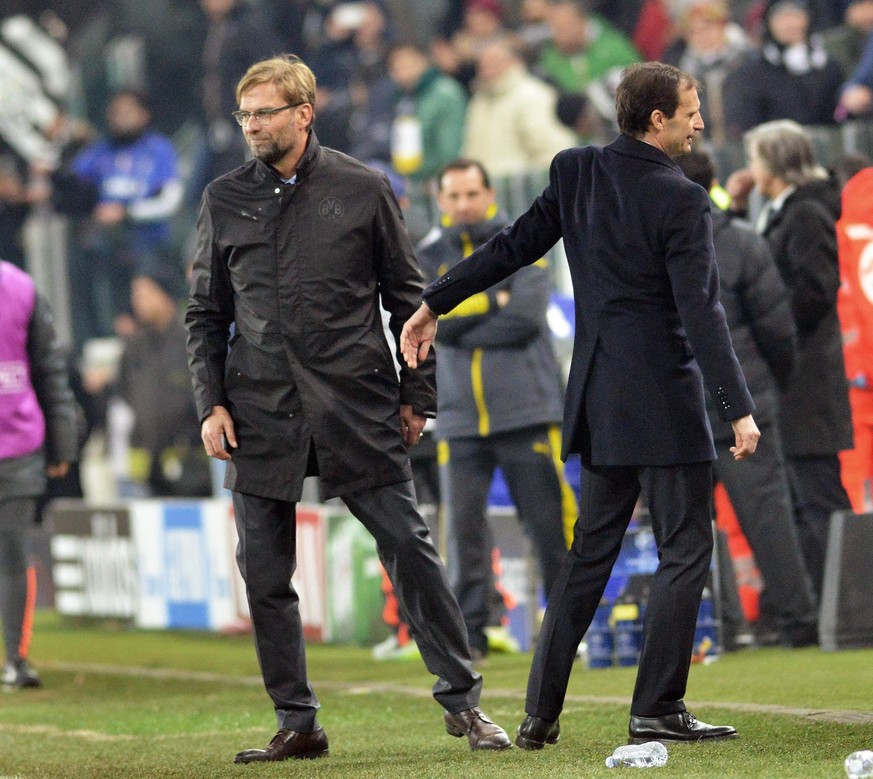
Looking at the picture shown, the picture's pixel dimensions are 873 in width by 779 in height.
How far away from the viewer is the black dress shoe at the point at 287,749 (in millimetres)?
6023

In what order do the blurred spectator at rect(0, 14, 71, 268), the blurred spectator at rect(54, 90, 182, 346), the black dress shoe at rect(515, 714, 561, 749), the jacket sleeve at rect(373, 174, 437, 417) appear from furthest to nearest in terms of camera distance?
the blurred spectator at rect(0, 14, 71, 268) → the blurred spectator at rect(54, 90, 182, 346) → the jacket sleeve at rect(373, 174, 437, 417) → the black dress shoe at rect(515, 714, 561, 749)

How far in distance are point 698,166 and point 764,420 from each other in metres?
1.23

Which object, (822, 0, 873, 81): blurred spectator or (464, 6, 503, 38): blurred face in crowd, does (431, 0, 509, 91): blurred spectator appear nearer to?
(464, 6, 503, 38): blurred face in crowd

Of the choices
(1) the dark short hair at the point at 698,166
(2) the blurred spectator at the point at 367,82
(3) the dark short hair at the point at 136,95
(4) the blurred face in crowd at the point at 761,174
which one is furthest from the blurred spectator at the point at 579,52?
(1) the dark short hair at the point at 698,166

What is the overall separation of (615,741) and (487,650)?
325 cm

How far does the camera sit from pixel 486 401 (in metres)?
8.89

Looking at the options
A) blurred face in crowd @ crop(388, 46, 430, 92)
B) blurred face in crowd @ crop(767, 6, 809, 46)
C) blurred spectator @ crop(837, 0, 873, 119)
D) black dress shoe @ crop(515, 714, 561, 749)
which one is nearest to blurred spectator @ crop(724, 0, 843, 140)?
blurred face in crowd @ crop(767, 6, 809, 46)

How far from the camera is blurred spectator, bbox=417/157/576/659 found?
29.1 ft

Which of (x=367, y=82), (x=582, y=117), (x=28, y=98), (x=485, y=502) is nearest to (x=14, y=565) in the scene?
(x=485, y=502)

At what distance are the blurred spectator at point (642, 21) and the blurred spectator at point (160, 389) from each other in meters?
4.15

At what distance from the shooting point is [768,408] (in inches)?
342

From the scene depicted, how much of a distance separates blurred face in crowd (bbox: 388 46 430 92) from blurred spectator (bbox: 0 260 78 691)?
18.7 ft

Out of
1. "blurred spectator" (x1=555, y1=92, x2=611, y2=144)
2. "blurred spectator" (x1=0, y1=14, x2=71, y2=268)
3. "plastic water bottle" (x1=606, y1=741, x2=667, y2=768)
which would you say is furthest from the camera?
"blurred spectator" (x1=0, y1=14, x2=71, y2=268)

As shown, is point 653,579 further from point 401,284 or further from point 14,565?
point 14,565
